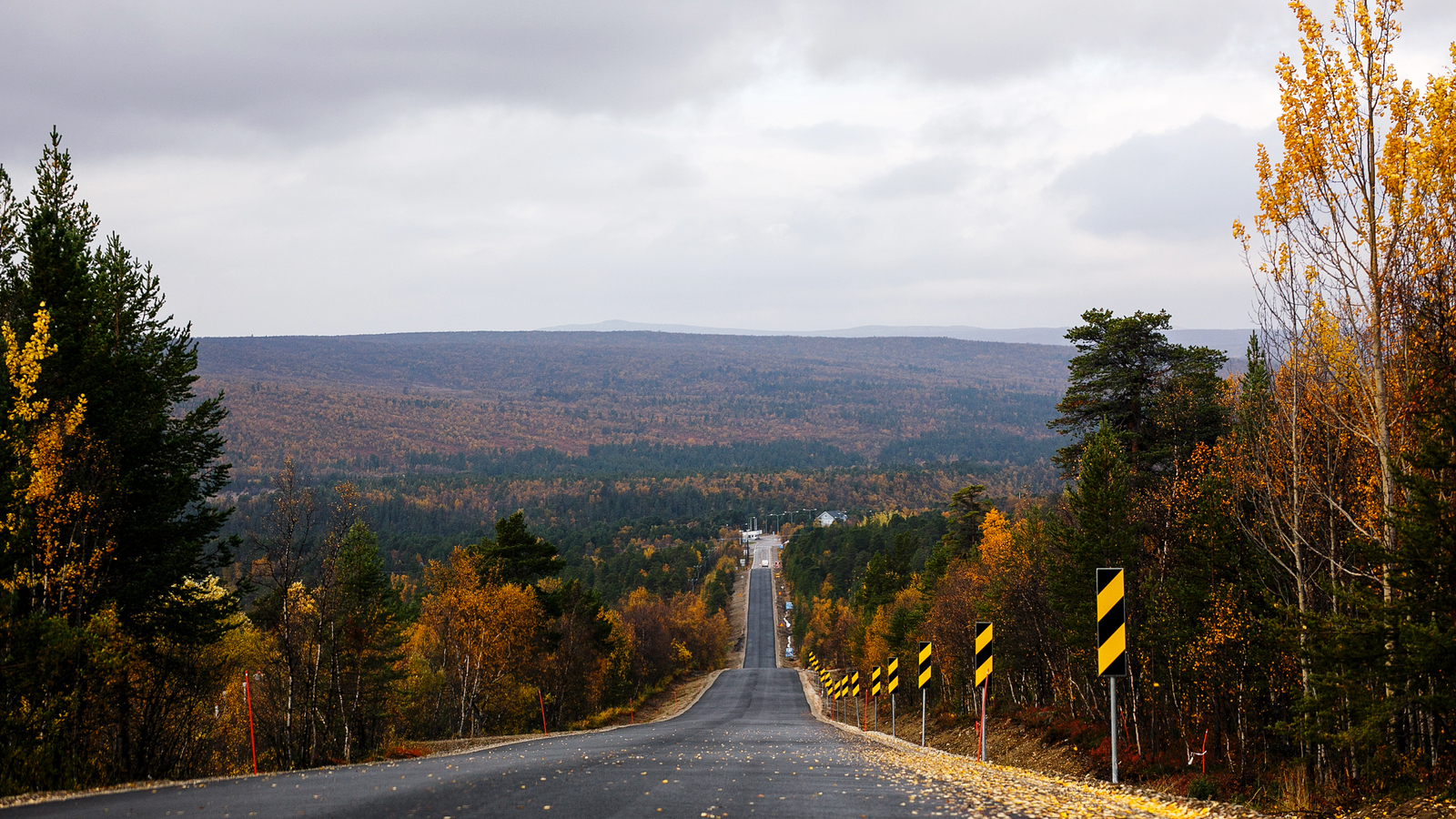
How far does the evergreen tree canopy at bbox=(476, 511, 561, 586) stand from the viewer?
5322cm

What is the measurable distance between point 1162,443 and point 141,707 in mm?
33993

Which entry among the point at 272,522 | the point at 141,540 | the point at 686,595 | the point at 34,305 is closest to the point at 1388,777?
the point at 272,522

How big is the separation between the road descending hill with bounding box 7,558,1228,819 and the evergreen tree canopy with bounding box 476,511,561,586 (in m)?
36.5

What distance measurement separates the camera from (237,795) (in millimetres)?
11656

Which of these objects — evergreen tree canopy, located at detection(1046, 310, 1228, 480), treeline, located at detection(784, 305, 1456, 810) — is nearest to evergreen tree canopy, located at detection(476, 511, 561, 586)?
treeline, located at detection(784, 305, 1456, 810)

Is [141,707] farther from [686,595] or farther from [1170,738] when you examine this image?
[686,595]

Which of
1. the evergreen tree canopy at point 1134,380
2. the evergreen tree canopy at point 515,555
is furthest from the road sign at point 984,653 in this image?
the evergreen tree canopy at point 515,555

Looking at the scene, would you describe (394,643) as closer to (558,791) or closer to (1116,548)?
(1116,548)

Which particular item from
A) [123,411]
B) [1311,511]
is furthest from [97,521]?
[1311,511]

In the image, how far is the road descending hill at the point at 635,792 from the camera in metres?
9.78

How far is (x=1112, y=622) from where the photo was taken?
12.2 m

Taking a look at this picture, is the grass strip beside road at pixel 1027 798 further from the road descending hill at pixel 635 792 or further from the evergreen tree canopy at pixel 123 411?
the evergreen tree canopy at pixel 123 411

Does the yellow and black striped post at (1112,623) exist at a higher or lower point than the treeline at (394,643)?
higher

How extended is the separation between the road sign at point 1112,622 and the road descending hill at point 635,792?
63.7 inches
